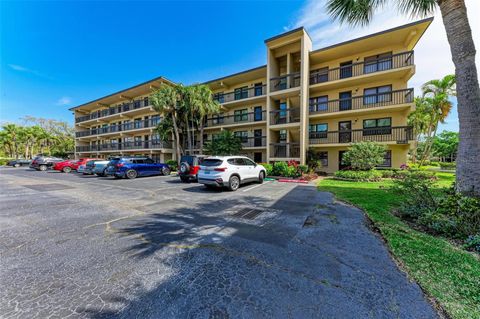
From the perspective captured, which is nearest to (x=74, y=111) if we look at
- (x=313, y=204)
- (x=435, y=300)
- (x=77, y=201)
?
(x=77, y=201)

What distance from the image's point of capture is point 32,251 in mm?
3508

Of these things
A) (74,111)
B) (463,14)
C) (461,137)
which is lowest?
(461,137)

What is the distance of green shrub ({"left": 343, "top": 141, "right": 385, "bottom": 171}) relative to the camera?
13086mm

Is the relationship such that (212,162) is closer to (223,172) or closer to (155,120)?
(223,172)

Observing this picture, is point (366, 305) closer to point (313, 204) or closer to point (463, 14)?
point (313, 204)

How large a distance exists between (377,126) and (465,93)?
11.6m

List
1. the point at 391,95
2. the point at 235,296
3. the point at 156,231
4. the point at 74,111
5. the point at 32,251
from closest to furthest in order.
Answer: the point at 235,296 < the point at 32,251 < the point at 156,231 < the point at 391,95 < the point at 74,111

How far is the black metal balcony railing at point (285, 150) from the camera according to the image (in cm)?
1666

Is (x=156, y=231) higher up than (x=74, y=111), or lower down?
lower down

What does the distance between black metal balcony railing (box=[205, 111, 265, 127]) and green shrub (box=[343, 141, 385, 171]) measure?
9250 millimetres

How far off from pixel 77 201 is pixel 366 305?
969 centimetres

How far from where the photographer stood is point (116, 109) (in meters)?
29.5

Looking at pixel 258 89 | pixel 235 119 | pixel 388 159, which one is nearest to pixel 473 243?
pixel 388 159

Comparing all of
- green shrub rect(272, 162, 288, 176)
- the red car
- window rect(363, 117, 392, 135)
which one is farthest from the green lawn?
the red car
